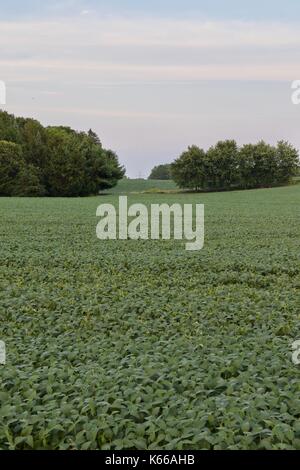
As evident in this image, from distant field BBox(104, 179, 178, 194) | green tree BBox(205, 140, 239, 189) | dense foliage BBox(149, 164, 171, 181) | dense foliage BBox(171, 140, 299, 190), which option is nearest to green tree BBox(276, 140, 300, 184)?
dense foliage BBox(171, 140, 299, 190)

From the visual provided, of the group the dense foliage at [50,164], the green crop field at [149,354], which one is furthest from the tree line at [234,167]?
the green crop field at [149,354]

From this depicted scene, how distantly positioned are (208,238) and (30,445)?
1454cm

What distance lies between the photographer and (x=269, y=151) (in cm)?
8288

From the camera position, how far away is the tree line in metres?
80.8

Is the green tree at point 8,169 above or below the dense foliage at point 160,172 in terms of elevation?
below

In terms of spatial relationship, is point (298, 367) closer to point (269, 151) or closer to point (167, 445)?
point (167, 445)

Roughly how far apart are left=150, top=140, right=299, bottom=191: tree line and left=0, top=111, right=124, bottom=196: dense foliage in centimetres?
976

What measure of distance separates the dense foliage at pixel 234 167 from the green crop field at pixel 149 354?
225 feet

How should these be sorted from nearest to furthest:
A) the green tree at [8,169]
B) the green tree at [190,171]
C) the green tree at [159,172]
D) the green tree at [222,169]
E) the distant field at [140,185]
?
the green tree at [8,169], the green tree at [190,171], the green tree at [222,169], the distant field at [140,185], the green tree at [159,172]

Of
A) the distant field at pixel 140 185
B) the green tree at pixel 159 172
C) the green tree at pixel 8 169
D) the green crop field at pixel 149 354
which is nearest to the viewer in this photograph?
the green crop field at pixel 149 354

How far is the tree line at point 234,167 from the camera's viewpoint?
80.8 m

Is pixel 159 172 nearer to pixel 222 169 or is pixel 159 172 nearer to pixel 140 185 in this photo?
pixel 140 185

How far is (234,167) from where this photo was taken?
8162cm

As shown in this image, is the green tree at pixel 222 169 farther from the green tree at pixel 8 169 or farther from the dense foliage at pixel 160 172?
the dense foliage at pixel 160 172
